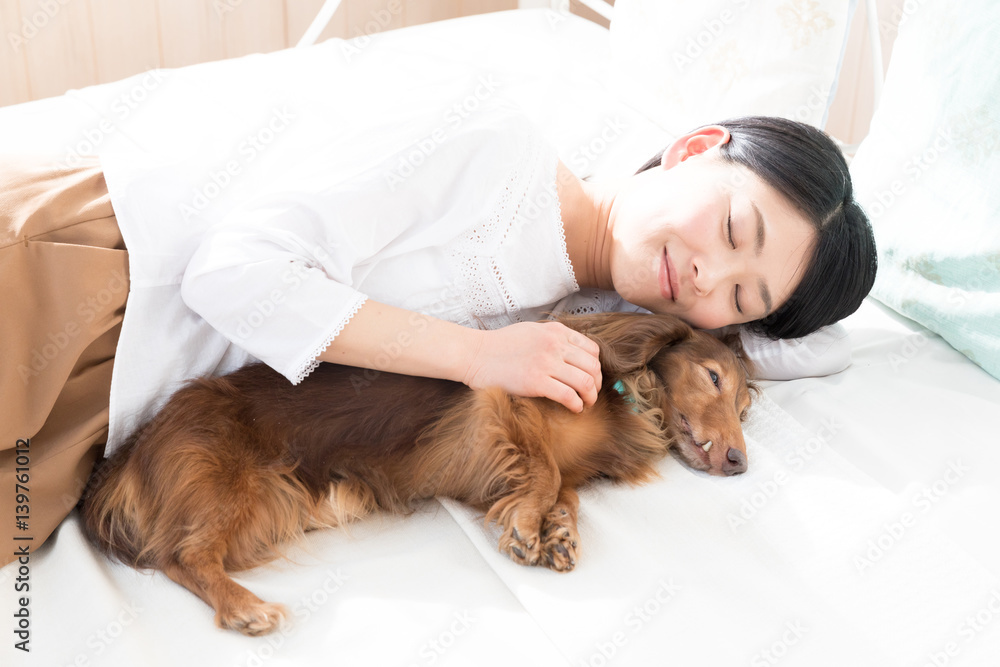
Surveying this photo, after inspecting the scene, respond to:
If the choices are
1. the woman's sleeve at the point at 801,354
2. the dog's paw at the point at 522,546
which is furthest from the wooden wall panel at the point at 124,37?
the dog's paw at the point at 522,546

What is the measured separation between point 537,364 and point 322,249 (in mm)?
396

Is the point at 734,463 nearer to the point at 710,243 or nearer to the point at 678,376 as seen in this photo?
the point at 678,376

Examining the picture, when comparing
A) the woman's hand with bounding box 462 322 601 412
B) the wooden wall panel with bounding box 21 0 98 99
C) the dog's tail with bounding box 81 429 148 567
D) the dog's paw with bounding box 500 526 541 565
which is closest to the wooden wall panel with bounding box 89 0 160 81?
the wooden wall panel with bounding box 21 0 98 99

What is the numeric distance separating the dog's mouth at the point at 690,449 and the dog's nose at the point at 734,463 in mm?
36

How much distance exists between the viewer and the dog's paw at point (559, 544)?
1.24 m

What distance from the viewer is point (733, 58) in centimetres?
203

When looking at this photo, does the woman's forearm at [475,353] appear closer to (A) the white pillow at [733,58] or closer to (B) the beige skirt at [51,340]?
(B) the beige skirt at [51,340]

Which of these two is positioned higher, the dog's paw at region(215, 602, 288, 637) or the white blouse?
the white blouse

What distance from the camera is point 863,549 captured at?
50.1 inches

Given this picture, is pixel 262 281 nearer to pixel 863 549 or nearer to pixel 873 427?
pixel 863 549

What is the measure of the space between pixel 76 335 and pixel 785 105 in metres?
1.56

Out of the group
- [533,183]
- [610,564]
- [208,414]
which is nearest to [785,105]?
[533,183]

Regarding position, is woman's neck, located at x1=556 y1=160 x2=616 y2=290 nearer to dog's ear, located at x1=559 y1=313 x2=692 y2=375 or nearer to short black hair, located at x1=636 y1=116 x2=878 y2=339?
dog's ear, located at x1=559 y1=313 x2=692 y2=375

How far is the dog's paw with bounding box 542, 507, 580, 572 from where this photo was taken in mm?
1238
